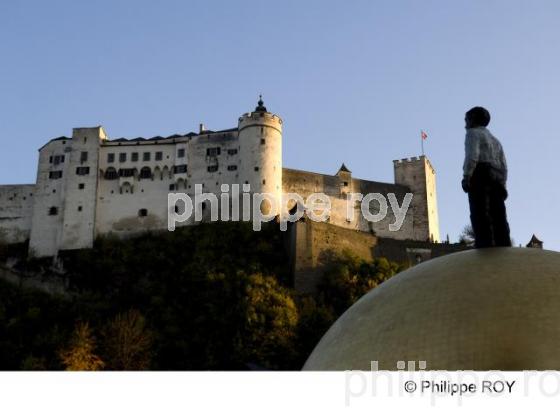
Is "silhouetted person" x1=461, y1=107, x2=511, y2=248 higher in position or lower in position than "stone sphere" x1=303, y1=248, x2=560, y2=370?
higher

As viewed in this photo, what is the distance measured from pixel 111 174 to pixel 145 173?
3.01 metres

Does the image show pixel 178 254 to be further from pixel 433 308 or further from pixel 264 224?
pixel 433 308

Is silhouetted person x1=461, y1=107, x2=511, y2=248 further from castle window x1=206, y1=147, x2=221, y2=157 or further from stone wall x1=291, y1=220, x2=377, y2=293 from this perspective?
castle window x1=206, y1=147, x2=221, y2=157

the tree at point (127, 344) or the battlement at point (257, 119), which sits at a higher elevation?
the battlement at point (257, 119)

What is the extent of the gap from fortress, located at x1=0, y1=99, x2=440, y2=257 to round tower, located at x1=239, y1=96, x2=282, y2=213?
0.29 feet

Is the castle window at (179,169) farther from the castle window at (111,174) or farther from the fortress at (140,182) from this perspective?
the castle window at (111,174)

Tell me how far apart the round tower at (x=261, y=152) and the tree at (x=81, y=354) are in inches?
960

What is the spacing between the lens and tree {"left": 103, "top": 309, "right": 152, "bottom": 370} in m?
52.1

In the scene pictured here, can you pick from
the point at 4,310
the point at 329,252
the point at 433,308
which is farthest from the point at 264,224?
the point at 433,308

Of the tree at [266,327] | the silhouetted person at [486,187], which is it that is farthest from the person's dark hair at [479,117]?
the tree at [266,327]

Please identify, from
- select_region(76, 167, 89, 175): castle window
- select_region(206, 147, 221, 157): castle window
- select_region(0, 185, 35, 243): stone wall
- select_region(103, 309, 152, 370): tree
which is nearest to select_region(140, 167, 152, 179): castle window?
select_region(76, 167, 89, 175): castle window

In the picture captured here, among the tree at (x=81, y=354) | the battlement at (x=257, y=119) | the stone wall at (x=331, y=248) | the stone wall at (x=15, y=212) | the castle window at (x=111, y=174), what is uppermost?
the battlement at (x=257, y=119)

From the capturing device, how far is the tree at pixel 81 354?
48359 millimetres

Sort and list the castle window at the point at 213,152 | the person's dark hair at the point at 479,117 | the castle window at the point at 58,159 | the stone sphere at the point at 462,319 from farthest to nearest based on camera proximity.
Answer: the castle window at the point at 58,159 → the castle window at the point at 213,152 → the person's dark hair at the point at 479,117 → the stone sphere at the point at 462,319
